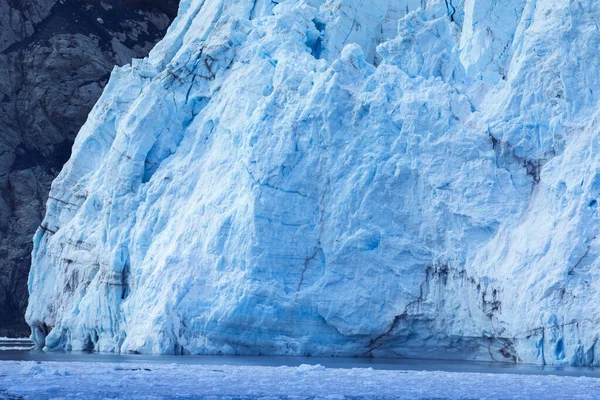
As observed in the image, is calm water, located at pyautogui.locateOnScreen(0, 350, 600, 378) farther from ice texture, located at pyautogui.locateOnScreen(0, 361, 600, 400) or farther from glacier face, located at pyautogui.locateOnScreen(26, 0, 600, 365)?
ice texture, located at pyautogui.locateOnScreen(0, 361, 600, 400)

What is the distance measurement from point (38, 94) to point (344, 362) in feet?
74.8

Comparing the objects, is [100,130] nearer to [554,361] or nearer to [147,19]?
[554,361]

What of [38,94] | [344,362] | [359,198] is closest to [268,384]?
[344,362]

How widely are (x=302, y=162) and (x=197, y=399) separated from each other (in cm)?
924

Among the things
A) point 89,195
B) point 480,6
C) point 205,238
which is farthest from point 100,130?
point 480,6

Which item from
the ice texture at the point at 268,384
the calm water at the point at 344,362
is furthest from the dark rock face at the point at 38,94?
the ice texture at the point at 268,384

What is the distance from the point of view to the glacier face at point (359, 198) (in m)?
19.0

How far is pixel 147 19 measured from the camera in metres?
42.3

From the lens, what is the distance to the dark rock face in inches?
1390

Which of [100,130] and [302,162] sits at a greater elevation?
[100,130]

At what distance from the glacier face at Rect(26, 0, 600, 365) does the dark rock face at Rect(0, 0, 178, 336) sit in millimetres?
12183

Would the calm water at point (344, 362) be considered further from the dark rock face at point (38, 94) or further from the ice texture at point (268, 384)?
the dark rock face at point (38, 94)

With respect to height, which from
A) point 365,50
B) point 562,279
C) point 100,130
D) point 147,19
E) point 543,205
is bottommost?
point 562,279

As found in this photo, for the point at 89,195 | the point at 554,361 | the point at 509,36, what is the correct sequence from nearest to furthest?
the point at 554,361
the point at 509,36
the point at 89,195
